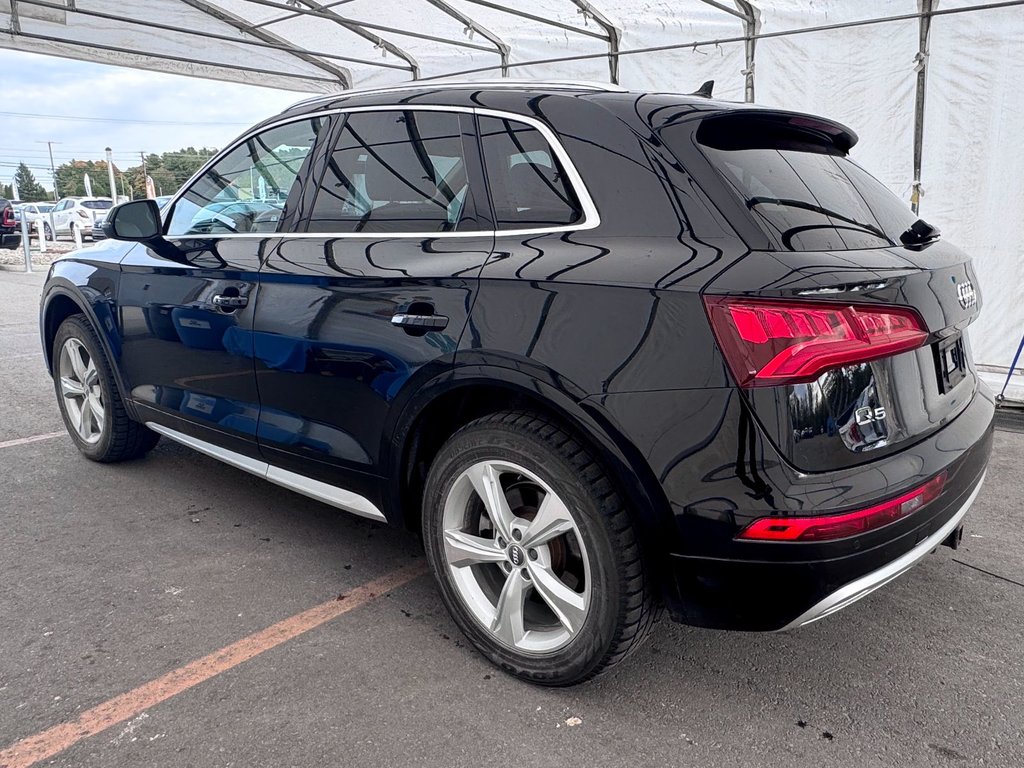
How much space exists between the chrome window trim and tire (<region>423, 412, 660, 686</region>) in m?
0.54

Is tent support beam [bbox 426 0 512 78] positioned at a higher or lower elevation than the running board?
A: higher

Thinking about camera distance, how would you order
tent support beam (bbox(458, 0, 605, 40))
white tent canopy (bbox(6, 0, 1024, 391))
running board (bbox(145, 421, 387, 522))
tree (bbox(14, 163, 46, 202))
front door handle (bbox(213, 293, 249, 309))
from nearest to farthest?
running board (bbox(145, 421, 387, 522)), front door handle (bbox(213, 293, 249, 309)), white tent canopy (bbox(6, 0, 1024, 391)), tent support beam (bbox(458, 0, 605, 40)), tree (bbox(14, 163, 46, 202))

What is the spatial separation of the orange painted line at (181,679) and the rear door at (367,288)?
45 centimetres

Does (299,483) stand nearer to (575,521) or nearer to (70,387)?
(575,521)

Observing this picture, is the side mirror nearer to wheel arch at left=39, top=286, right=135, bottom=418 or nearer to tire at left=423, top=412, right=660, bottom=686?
wheel arch at left=39, top=286, right=135, bottom=418

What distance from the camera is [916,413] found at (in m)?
2.00

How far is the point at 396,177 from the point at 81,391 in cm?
253

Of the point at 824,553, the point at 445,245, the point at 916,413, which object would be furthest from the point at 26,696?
the point at 916,413

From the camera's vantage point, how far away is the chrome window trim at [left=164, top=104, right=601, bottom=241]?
217 centimetres

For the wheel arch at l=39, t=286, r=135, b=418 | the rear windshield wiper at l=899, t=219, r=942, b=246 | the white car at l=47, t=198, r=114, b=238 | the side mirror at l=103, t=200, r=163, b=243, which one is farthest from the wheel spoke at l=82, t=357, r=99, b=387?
the white car at l=47, t=198, r=114, b=238

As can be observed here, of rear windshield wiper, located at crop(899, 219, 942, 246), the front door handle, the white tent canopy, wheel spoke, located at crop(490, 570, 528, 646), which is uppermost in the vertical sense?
the white tent canopy

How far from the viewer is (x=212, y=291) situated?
309 centimetres

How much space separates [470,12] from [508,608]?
→ 8.32 m

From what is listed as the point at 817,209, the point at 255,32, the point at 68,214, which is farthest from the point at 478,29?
the point at 68,214
